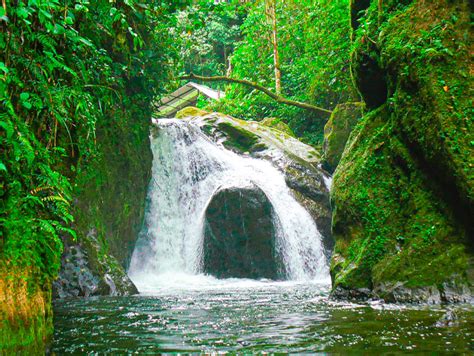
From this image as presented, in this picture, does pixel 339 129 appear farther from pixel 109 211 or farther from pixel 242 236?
pixel 109 211

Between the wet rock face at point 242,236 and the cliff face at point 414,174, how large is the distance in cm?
513

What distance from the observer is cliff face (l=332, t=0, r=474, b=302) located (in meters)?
5.05

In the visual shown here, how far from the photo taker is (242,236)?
474 inches

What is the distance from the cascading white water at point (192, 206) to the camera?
11.9 meters

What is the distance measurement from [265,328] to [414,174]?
3.20m

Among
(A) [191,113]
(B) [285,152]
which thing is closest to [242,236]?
(B) [285,152]

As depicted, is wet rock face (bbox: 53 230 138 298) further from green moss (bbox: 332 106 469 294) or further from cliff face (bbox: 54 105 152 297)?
green moss (bbox: 332 106 469 294)

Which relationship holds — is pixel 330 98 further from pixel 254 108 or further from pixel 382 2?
pixel 382 2

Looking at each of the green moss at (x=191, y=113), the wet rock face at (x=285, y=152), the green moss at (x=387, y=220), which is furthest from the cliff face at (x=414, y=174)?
the green moss at (x=191, y=113)

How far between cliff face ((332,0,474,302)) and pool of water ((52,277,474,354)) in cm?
56

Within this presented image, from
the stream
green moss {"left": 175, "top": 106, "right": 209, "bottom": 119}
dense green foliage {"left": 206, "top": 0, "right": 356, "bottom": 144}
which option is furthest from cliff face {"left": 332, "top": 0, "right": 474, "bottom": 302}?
green moss {"left": 175, "top": 106, "right": 209, "bottom": 119}

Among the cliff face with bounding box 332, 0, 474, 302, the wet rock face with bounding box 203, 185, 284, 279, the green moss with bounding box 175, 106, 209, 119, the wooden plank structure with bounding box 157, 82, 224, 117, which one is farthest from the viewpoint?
the wooden plank structure with bounding box 157, 82, 224, 117

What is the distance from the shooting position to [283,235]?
12211mm

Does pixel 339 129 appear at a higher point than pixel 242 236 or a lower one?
higher
